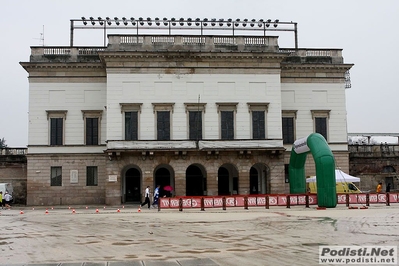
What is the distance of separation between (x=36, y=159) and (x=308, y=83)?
78.9ft

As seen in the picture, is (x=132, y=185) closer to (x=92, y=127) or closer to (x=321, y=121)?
(x=92, y=127)

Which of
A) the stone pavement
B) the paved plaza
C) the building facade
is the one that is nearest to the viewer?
the stone pavement

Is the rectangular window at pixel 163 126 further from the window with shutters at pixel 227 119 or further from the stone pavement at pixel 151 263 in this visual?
the stone pavement at pixel 151 263

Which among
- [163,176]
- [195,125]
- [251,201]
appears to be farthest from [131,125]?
[251,201]

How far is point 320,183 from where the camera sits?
34094 millimetres

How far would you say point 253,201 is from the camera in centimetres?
3572

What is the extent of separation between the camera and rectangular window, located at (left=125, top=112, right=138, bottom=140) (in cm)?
4291

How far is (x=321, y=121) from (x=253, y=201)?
14166 millimetres

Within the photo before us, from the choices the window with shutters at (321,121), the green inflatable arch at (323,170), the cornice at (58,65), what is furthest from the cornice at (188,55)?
the green inflatable arch at (323,170)

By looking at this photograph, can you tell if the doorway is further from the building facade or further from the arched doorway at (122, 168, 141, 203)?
the building facade

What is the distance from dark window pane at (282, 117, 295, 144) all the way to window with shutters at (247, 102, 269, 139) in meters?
→ 3.06

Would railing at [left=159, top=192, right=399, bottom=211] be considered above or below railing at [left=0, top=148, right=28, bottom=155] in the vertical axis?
below

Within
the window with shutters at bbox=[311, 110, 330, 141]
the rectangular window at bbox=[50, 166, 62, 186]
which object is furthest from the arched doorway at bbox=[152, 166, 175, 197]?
the window with shutters at bbox=[311, 110, 330, 141]

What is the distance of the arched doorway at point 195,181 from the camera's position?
4684cm
